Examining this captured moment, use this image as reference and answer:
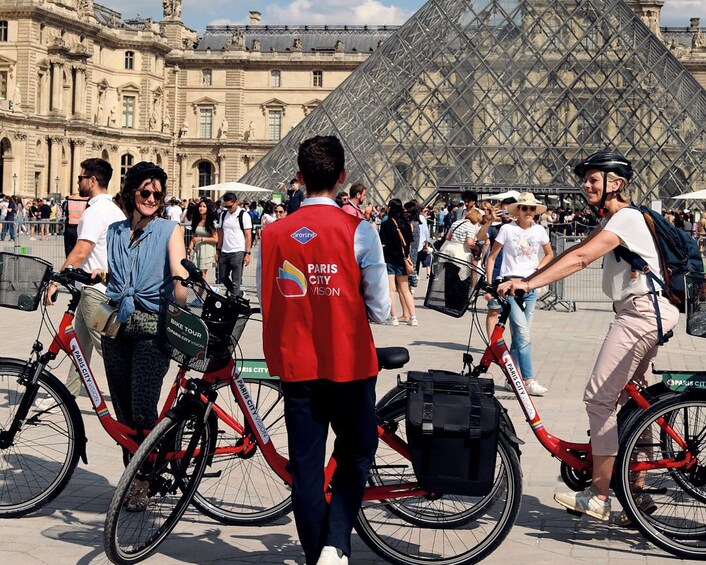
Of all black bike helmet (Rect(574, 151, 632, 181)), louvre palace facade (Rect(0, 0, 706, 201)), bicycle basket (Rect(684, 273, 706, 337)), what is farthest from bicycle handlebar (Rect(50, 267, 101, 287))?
louvre palace facade (Rect(0, 0, 706, 201))

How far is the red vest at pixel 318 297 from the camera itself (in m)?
3.88

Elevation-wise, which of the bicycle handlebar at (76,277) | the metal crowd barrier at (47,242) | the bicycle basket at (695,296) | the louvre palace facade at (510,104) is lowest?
the bicycle basket at (695,296)

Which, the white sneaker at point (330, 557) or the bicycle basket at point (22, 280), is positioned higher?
the bicycle basket at point (22, 280)

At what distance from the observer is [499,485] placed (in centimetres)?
450

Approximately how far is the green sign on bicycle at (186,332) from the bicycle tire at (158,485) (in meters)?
0.22

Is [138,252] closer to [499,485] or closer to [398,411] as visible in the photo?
[398,411]

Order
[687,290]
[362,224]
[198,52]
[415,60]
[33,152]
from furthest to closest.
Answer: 1. [198,52]
2. [33,152]
3. [415,60]
4. [687,290]
5. [362,224]

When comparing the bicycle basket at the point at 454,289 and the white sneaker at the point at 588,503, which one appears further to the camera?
the bicycle basket at the point at 454,289

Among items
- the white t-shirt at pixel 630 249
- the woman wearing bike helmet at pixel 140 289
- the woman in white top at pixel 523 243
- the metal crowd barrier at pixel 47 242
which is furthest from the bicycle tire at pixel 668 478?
the metal crowd barrier at pixel 47 242

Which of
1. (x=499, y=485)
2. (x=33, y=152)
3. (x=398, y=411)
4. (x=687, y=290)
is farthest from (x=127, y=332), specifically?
(x=33, y=152)

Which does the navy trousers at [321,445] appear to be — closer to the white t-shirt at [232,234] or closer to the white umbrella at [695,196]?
the white t-shirt at [232,234]

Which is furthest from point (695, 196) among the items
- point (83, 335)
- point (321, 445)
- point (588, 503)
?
point (321, 445)

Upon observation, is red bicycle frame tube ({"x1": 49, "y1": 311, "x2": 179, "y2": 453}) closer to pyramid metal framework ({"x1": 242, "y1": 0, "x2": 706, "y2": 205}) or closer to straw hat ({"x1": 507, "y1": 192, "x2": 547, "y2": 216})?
straw hat ({"x1": 507, "y1": 192, "x2": 547, "y2": 216})

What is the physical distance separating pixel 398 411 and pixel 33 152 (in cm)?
5917
